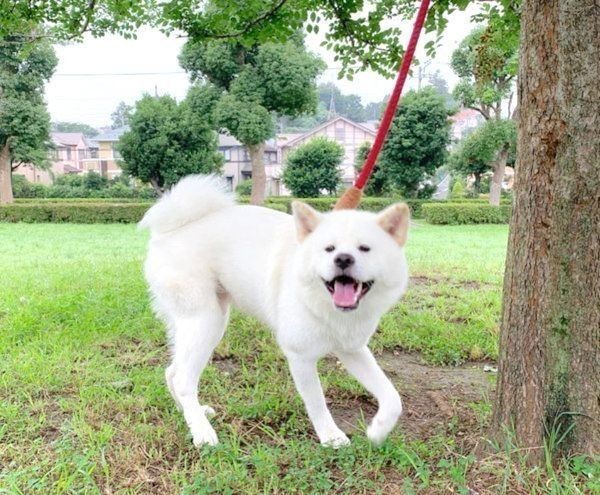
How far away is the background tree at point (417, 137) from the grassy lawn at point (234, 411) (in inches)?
714

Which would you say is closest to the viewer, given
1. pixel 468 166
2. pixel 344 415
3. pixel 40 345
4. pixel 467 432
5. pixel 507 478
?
pixel 507 478

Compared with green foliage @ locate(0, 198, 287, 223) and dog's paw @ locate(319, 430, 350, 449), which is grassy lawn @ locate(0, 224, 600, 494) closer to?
dog's paw @ locate(319, 430, 350, 449)

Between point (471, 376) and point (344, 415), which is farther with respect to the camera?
point (471, 376)

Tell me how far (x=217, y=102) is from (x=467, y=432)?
19968 mm

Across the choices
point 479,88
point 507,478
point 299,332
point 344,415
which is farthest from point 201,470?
point 479,88

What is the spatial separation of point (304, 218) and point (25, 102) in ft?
76.1

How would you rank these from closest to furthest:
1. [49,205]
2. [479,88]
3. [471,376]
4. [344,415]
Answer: [344,415] → [471,376] → [479,88] → [49,205]

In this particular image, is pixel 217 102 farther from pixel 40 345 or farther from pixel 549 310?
pixel 549 310

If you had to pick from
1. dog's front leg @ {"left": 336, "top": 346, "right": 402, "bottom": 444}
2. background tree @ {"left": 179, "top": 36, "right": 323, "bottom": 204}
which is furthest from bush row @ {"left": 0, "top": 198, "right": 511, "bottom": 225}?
dog's front leg @ {"left": 336, "top": 346, "right": 402, "bottom": 444}

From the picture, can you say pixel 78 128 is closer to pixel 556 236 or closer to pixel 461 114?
pixel 461 114

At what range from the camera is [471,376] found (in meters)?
3.57

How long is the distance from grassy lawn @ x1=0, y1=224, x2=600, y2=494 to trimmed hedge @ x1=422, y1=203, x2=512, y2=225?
47.7 feet

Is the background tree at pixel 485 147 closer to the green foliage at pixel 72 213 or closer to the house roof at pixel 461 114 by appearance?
the house roof at pixel 461 114

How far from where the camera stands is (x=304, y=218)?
2461 mm
